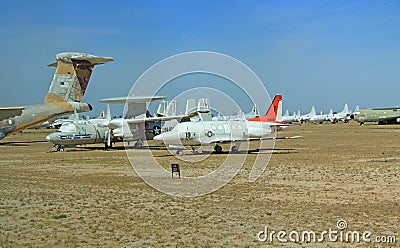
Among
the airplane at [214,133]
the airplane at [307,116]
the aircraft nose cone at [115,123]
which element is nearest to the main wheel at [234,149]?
the airplane at [214,133]

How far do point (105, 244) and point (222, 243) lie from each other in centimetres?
211

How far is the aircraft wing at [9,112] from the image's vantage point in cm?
3173

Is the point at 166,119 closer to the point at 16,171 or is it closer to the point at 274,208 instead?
the point at 16,171

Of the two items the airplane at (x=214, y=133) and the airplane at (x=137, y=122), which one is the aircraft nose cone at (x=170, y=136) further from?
the airplane at (x=137, y=122)

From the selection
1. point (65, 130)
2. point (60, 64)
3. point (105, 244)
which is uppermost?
point (60, 64)

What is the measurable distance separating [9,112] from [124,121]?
818 centimetres

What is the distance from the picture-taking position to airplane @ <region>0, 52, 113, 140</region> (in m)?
33.0

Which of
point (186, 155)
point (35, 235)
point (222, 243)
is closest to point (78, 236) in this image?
point (35, 235)

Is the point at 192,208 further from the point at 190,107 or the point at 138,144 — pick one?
the point at 138,144

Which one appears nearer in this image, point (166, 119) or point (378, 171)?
point (378, 171)

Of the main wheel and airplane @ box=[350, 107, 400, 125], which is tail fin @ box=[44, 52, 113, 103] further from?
airplane @ box=[350, 107, 400, 125]

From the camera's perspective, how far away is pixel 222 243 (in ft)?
30.5

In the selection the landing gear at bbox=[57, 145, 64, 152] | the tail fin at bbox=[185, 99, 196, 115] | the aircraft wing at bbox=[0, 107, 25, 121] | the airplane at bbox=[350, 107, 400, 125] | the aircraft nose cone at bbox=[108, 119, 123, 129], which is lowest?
the landing gear at bbox=[57, 145, 64, 152]

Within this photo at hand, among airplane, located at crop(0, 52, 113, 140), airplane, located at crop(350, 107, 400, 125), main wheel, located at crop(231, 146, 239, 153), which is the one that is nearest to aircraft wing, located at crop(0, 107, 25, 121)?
airplane, located at crop(0, 52, 113, 140)
